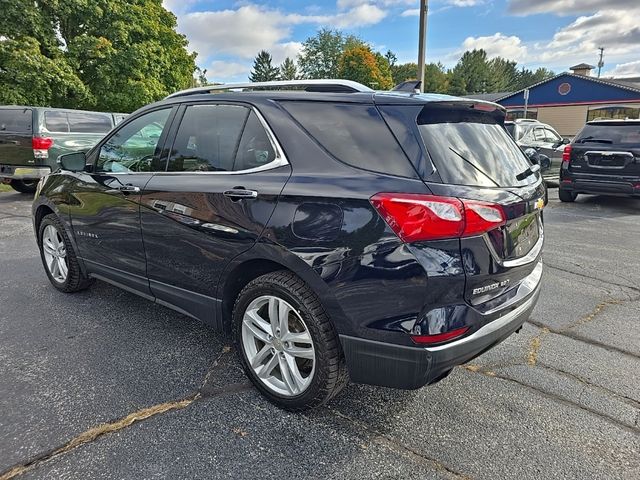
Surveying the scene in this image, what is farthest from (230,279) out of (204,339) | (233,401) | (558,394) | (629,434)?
(629,434)

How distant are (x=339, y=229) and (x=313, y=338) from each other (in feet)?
1.95

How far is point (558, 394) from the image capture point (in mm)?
2754

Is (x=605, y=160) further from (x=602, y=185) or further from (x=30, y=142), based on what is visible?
(x=30, y=142)

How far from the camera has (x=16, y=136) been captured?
9.26 metres

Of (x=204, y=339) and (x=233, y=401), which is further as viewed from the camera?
(x=204, y=339)

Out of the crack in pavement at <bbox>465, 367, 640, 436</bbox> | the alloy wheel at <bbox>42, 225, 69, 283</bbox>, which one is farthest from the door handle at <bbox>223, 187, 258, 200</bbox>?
the alloy wheel at <bbox>42, 225, 69, 283</bbox>

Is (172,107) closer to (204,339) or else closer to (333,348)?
(204,339)

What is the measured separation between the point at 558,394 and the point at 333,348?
1.48 metres

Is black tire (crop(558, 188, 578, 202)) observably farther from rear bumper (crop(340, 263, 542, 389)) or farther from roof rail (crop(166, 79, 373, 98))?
rear bumper (crop(340, 263, 542, 389))

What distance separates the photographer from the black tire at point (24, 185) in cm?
987

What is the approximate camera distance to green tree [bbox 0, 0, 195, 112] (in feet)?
58.6

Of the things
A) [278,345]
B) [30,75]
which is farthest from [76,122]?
[278,345]

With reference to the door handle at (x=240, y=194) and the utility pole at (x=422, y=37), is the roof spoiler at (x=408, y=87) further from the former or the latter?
the utility pole at (x=422, y=37)

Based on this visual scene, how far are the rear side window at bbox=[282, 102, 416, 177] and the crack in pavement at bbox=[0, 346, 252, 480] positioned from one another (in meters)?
1.55
